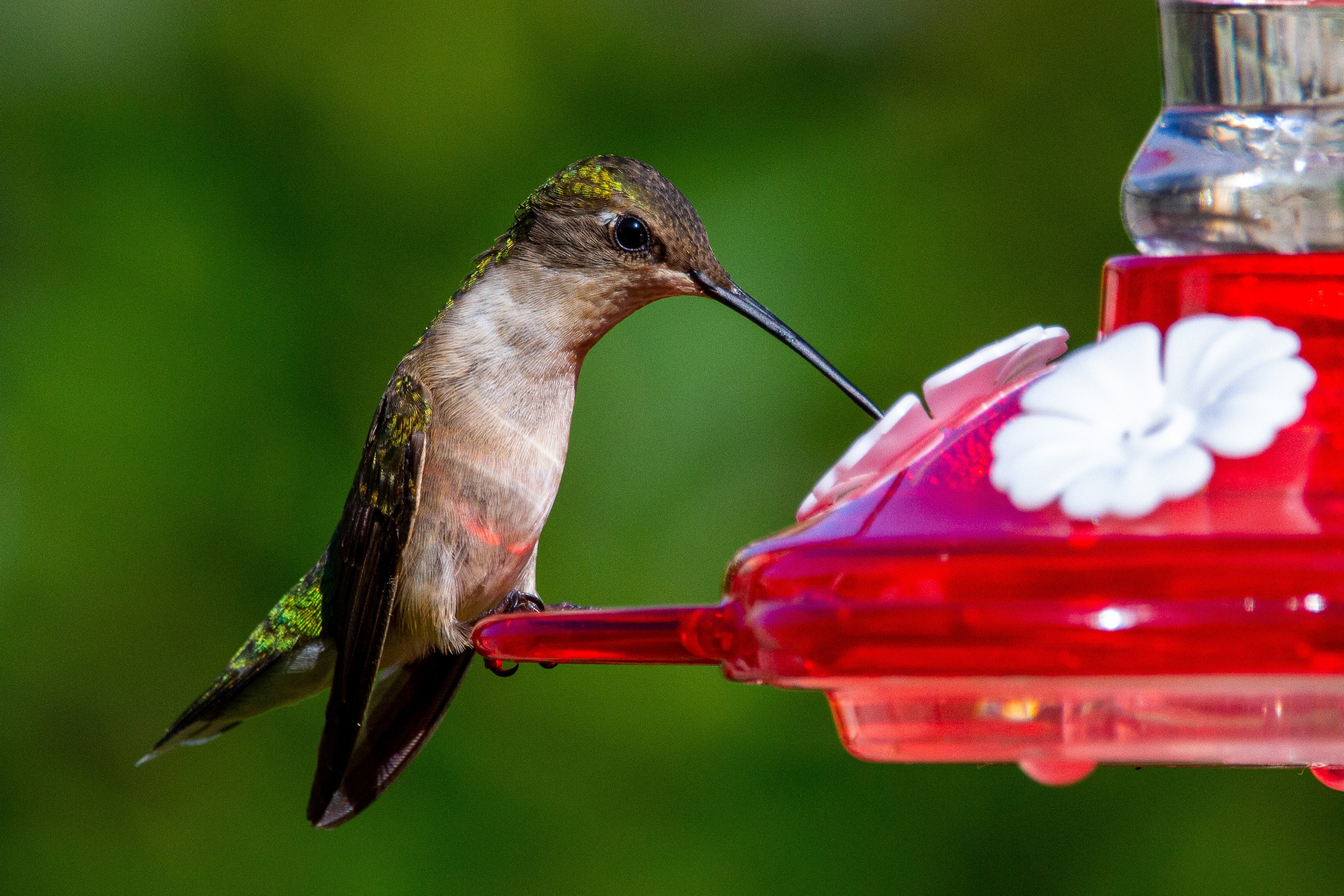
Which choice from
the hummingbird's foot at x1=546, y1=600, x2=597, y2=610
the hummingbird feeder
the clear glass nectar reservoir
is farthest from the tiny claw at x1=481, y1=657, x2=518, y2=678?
the clear glass nectar reservoir

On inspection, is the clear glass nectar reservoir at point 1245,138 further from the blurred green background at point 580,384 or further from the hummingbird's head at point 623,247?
the blurred green background at point 580,384

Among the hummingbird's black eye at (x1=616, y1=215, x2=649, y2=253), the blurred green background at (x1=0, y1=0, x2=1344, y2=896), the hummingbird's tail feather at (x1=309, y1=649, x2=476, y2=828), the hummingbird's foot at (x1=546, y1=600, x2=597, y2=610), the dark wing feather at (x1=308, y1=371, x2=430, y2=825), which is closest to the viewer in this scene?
the hummingbird's foot at (x1=546, y1=600, x2=597, y2=610)

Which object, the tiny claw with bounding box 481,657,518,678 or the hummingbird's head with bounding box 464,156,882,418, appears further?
the hummingbird's head with bounding box 464,156,882,418

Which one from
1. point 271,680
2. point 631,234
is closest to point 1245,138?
point 631,234

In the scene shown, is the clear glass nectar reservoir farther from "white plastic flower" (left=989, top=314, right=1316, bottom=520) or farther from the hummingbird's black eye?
the hummingbird's black eye

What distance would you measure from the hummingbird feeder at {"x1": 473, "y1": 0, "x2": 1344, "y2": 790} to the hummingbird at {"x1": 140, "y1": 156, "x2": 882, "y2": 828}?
4.42 ft

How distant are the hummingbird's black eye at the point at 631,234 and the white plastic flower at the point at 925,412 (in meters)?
1.57

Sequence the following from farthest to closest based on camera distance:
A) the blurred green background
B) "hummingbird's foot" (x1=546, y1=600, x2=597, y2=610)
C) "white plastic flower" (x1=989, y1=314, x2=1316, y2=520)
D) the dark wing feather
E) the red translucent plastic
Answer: the blurred green background, the dark wing feather, "hummingbird's foot" (x1=546, y1=600, x2=597, y2=610), "white plastic flower" (x1=989, y1=314, x2=1316, y2=520), the red translucent plastic

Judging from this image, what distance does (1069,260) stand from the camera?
5555 millimetres

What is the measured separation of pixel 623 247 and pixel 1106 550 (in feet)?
7.49

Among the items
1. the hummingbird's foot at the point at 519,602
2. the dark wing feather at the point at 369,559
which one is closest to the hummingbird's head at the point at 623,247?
the dark wing feather at the point at 369,559

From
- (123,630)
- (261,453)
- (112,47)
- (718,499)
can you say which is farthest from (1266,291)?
(112,47)

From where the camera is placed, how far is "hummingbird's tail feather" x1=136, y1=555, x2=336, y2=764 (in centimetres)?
409

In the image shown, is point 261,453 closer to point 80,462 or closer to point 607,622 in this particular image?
point 80,462
